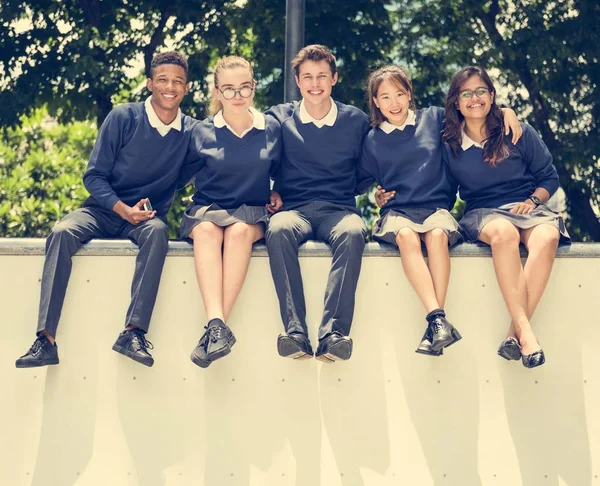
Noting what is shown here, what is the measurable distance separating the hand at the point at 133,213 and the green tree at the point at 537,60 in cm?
665

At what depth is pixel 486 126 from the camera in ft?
17.0

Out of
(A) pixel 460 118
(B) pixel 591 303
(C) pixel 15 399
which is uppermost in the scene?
(A) pixel 460 118

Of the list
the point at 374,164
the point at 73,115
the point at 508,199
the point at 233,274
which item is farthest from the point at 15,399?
the point at 73,115

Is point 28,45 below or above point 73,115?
above

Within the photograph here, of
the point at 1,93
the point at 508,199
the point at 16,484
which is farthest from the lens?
the point at 1,93

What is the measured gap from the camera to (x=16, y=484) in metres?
4.73

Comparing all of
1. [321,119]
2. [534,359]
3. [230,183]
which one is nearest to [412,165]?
[321,119]

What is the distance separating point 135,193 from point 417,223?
1.54 m

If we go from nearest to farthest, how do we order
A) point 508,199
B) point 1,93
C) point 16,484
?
point 16,484
point 508,199
point 1,93

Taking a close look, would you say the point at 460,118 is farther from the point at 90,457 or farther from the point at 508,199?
the point at 90,457

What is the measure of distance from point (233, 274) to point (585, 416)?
75.9 inches

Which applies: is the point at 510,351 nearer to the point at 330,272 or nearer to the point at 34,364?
the point at 330,272

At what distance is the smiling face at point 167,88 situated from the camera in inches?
206

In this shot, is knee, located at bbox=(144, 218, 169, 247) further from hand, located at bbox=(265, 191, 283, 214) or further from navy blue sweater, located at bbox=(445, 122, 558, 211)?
navy blue sweater, located at bbox=(445, 122, 558, 211)
